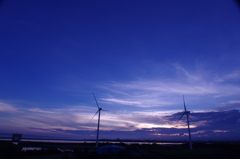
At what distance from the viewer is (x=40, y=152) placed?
33.1m

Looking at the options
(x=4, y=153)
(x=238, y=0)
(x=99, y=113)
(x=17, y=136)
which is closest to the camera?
(x=238, y=0)

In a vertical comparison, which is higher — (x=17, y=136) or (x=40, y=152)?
(x=17, y=136)

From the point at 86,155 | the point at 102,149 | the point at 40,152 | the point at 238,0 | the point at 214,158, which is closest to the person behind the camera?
the point at 238,0

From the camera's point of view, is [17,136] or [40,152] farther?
[17,136]

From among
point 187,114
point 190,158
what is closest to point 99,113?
point 187,114

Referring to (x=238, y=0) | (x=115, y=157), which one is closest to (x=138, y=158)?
(x=115, y=157)

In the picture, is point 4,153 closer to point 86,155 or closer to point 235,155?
point 86,155

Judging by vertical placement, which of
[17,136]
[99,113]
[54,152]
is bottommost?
[54,152]

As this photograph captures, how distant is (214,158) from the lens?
22641 millimetres

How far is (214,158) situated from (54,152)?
28.5 m

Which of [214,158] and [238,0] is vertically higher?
[238,0]

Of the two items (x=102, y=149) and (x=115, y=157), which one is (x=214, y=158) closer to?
(x=115, y=157)

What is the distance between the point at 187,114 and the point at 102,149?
43670 millimetres

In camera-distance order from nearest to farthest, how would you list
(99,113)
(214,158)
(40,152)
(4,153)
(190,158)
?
(4,153)
(214,158)
(190,158)
(40,152)
(99,113)
